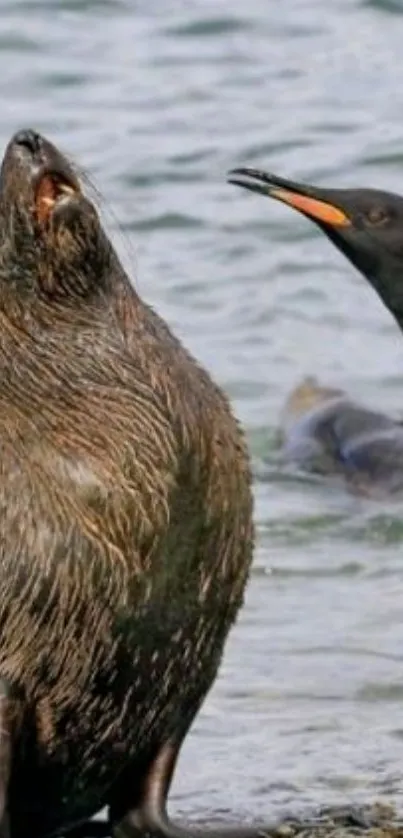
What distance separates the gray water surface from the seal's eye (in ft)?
2.30

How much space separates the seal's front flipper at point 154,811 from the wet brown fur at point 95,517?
1.6 inches

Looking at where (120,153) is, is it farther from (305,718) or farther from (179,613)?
(179,613)

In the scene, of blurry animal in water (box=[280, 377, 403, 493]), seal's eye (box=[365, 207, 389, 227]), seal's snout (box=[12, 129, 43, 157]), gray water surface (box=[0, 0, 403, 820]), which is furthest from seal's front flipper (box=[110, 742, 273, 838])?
blurry animal in water (box=[280, 377, 403, 493])

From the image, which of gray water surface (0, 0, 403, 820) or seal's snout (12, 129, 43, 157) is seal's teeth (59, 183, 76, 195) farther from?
gray water surface (0, 0, 403, 820)

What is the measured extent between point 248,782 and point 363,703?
1046 mm

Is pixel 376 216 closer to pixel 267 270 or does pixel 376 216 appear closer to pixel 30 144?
pixel 30 144

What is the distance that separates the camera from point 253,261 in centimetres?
1495

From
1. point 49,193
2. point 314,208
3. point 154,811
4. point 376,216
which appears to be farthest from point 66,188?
point 376,216

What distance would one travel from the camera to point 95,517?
6625mm

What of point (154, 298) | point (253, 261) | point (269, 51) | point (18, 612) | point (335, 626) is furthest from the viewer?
point (269, 51)

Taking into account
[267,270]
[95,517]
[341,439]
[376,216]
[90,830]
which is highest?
[95,517]

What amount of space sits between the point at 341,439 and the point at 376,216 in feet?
9.70

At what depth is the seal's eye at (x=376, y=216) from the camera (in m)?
9.51

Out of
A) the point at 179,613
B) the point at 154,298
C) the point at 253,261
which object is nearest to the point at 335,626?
the point at 179,613
